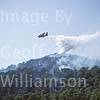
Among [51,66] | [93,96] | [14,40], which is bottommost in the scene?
[93,96]

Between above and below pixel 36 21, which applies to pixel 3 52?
below

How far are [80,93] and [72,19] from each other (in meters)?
0.75

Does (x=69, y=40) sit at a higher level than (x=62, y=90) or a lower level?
higher

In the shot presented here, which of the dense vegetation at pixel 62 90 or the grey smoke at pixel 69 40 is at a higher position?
the grey smoke at pixel 69 40

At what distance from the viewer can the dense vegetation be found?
433cm

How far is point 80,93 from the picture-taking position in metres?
4.32

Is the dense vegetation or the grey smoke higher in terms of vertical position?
the grey smoke

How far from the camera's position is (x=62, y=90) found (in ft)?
14.3

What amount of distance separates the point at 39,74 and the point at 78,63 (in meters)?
0.41

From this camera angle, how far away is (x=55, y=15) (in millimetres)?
4410

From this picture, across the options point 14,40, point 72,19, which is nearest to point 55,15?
point 72,19

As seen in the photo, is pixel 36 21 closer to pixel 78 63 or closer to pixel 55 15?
pixel 55 15

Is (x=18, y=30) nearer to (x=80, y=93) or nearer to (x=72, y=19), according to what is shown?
(x=72, y=19)

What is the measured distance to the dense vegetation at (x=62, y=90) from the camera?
4328 mm
